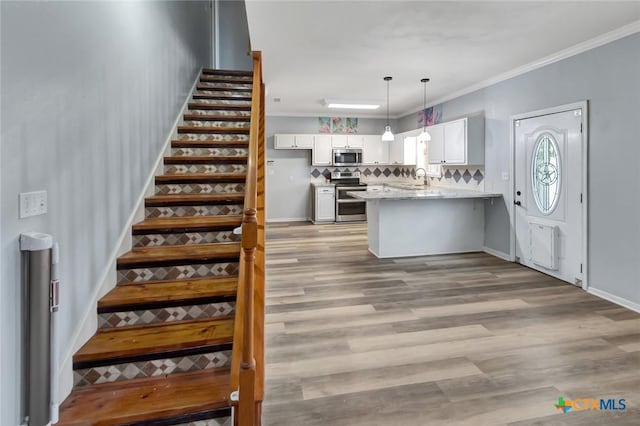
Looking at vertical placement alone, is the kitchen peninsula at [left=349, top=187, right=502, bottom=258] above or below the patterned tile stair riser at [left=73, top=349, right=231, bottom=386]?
above

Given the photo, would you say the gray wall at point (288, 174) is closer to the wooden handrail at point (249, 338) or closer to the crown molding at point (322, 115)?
the crown molding at point (322, 115)

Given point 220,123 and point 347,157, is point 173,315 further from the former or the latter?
point 347,157

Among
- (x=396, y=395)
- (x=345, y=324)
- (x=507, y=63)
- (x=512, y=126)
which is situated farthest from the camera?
(x=512, y=126)

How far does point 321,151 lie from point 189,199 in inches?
220

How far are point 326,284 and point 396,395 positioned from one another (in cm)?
209

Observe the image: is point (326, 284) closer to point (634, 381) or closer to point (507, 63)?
point (634, 381)

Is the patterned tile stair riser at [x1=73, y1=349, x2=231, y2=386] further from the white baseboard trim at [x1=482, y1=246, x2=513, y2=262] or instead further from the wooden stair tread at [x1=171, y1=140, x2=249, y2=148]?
the white baseboard trim at [x1=482, y1=246, x2=513, y2=262]

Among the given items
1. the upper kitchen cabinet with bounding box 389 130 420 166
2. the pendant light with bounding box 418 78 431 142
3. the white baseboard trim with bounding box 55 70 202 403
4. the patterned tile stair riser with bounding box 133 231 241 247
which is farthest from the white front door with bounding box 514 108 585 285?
the white baseboard trim with bounding box 55 70 202 403

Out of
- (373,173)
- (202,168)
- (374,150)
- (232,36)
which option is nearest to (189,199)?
(202,168)

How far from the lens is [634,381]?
2207 mm

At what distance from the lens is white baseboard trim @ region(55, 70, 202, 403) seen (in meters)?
1.82

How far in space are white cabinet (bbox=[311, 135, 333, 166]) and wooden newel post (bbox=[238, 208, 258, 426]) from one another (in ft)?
23.4

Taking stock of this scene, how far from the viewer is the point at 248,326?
1357mm

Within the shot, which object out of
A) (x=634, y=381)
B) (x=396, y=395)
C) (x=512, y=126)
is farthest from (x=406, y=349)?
(x=512, y=126)
